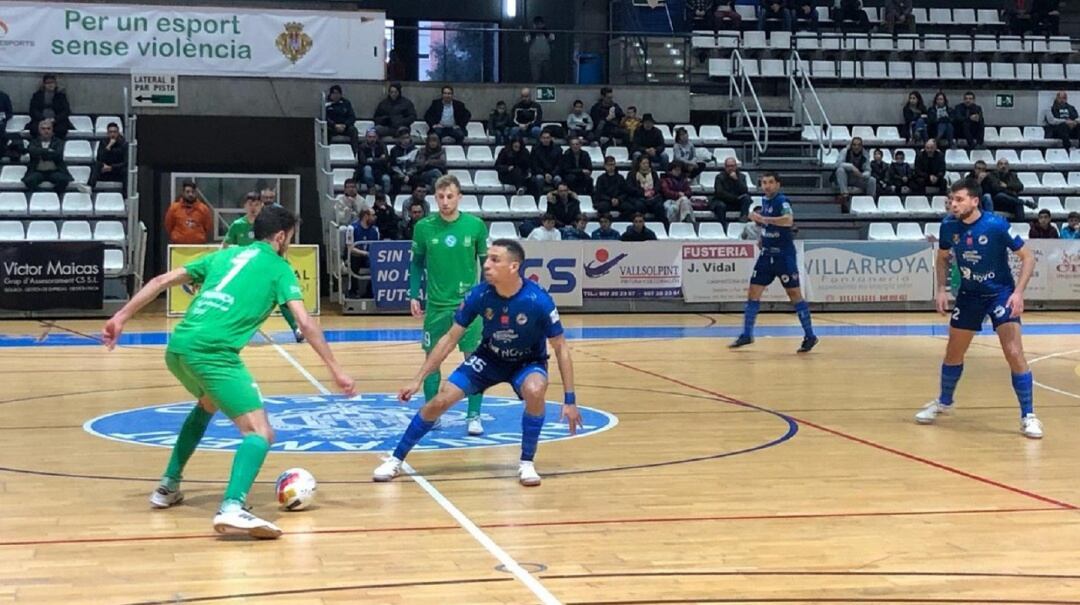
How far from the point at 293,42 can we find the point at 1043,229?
1391 cm

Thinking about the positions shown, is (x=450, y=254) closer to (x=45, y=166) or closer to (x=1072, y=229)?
(x=45, y=166)

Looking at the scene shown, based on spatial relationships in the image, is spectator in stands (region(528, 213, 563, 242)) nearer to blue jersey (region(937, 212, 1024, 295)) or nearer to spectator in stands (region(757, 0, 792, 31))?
spectator in stands (region(757, 0, 792, 31))

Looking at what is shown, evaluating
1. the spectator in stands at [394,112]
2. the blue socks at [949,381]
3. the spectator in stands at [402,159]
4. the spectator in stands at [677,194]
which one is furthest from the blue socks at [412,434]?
the spectator in stands at [394,112]

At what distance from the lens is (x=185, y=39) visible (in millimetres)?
25734

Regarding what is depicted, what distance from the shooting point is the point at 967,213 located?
1098 cm

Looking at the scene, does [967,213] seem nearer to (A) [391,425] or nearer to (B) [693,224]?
(A) [391,425]

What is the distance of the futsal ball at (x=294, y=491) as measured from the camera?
7742mm

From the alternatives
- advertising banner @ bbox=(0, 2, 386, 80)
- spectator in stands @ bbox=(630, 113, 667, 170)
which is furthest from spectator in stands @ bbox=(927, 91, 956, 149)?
advertising banner @ bbox=(0, 2, 386, 80)

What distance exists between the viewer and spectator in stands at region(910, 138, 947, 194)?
27.6 metres

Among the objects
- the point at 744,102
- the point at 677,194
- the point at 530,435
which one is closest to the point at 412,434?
the point at 530,435

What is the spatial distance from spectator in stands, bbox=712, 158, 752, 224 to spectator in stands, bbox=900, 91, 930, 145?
533cm

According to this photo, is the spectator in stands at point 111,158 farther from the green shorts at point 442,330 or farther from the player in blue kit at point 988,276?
the player in blue kit at point 988,276

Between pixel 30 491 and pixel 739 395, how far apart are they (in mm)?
6888

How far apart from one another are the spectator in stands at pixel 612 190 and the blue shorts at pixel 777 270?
773cm
